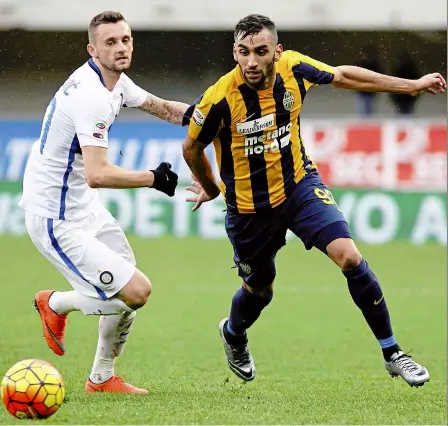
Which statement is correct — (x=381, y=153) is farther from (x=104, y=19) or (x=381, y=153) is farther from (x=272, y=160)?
(x=104, y=19)

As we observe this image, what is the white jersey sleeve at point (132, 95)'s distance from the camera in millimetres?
7121

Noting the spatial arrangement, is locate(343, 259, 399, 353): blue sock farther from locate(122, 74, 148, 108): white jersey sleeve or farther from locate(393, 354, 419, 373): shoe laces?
locate(122, 74, 148, 108): white jersey sleeve

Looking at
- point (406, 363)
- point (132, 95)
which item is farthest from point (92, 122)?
point (406, 363)

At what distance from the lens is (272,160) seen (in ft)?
22.7

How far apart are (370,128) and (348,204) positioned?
133cm

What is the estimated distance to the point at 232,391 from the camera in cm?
711

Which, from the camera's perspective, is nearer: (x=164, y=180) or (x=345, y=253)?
(x=164, y=180)

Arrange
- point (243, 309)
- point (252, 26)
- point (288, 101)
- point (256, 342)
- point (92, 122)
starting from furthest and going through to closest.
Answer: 1. point (256, 342)
2. point (243, 309)
3. point (288, 101)
4. point (252, 26)
5. point (92, 122)

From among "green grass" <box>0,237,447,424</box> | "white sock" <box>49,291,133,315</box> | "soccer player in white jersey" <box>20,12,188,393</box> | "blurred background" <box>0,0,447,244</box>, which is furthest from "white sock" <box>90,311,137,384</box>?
"blurred background" <box>0,0,447,244</box>

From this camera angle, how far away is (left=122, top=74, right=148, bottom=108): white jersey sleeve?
7121 mm

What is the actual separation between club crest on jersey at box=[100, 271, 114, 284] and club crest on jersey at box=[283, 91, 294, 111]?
5.11 ft

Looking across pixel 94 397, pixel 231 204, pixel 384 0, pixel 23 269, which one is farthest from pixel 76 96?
pixel 384 0

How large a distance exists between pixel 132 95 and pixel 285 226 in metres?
1.37

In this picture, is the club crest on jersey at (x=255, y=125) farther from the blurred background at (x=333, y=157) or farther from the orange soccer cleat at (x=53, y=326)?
the blurred background at (x=333, y=157)
